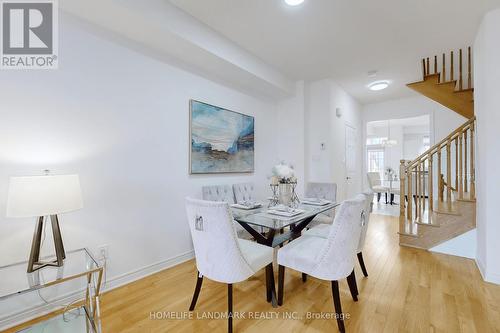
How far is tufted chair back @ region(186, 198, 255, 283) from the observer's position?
151 centimetres

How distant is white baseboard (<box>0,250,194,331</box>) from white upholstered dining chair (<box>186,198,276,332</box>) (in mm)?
1003

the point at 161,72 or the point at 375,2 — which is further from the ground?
the point at 375,2

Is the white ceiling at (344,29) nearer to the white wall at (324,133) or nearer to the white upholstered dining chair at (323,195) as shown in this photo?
Answer: the white wall at (324,133)

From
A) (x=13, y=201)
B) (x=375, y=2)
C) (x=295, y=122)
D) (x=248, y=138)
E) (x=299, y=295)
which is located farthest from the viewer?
(x=295, y=122)

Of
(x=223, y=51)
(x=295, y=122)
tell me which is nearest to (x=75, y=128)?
(x=223, y=51)

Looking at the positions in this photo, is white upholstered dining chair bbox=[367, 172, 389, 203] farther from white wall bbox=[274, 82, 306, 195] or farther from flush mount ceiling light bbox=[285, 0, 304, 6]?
flush mount ceiling light bbox=[285, 0, 304, 6]

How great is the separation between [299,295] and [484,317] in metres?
1.36

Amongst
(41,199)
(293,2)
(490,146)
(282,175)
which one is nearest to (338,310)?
(282,175)

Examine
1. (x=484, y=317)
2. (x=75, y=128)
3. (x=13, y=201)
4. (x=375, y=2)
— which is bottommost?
(x=484, y=317)

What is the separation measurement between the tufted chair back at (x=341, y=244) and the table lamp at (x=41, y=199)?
1.75m

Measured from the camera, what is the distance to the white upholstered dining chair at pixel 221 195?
9.10 feet

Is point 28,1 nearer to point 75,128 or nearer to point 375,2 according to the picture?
point 75,128

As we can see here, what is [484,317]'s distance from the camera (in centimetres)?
174

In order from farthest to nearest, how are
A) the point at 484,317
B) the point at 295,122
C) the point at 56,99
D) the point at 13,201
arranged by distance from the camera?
the point at 295,122 → the point at 56,99 → the point at 484,317 → the point at 13,201
